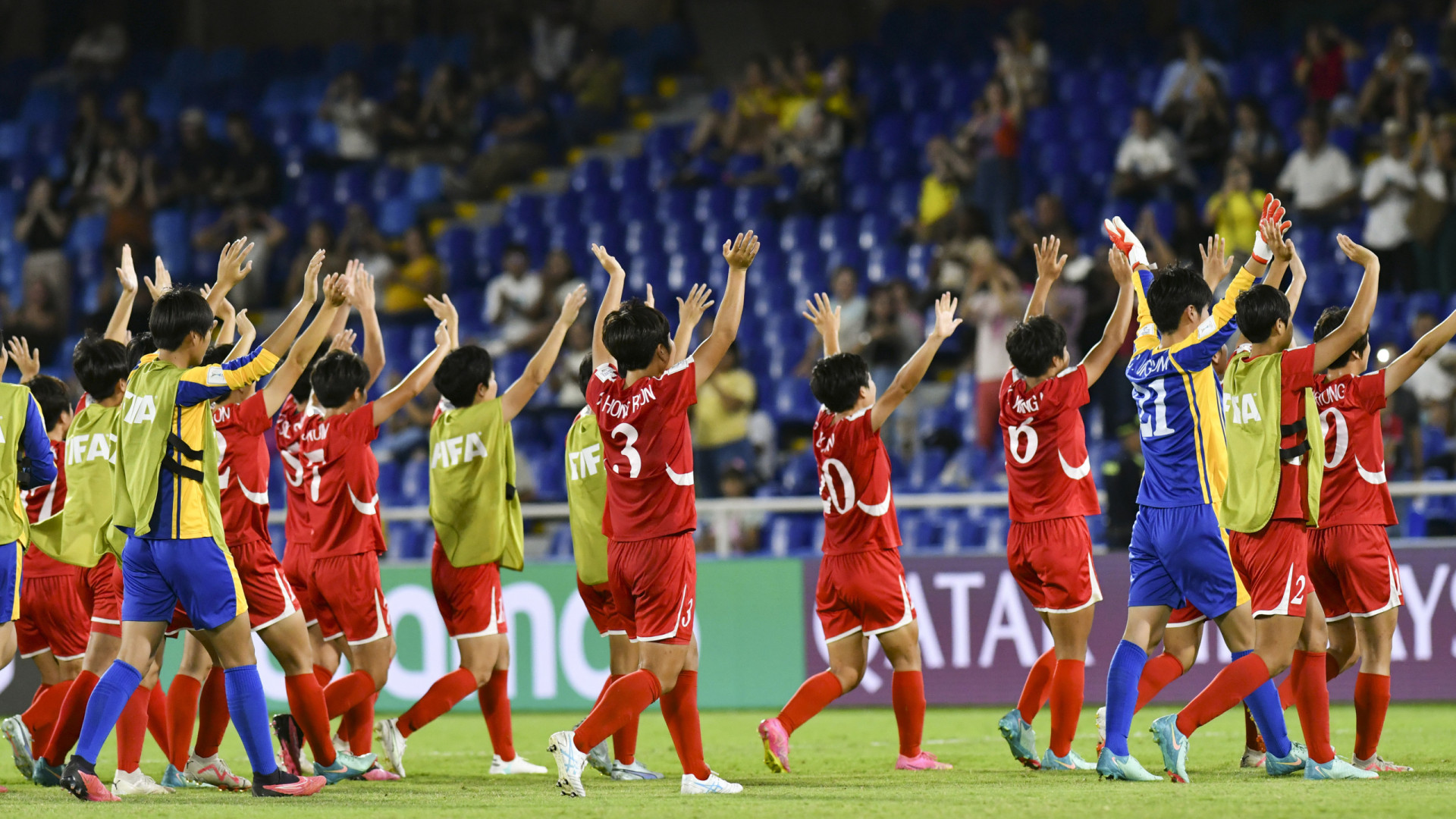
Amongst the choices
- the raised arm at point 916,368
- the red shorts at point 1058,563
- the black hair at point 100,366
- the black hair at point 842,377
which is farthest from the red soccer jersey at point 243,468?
the red shorts at point 1058,563

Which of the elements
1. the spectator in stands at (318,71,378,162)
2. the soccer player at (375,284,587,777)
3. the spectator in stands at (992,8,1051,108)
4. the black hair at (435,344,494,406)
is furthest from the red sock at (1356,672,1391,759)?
the spectator in stands at (318,71,378,162)

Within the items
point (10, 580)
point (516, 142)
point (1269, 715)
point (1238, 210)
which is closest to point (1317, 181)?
point (1238, 210)

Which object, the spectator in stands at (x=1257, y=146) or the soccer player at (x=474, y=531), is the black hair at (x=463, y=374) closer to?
the soccer player at (x=474, y=531)

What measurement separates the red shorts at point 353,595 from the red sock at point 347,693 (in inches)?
10.6

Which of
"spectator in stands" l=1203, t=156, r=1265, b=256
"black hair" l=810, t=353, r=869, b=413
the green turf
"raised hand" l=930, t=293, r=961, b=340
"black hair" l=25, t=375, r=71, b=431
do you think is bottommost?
the green turf

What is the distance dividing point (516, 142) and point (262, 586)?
43.5 feet

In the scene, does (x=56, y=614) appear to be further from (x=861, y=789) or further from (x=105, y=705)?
(x=861, y=789)

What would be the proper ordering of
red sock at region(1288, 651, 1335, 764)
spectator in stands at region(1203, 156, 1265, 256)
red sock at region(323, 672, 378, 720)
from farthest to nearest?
spectator in stands at region(1203, 156, 1265, 256)
red sock at region(323, 672, 378, 720)
red sock at region(1288, 651, 1335, 764)

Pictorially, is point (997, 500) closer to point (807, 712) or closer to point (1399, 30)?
point (807, 712)

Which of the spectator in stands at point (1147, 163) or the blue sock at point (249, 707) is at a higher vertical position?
the spectator in stands at point (1147, 163)

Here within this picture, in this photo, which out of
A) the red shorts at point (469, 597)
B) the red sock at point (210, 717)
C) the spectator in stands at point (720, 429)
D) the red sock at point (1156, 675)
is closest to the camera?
the red sock at point (1156, 675)

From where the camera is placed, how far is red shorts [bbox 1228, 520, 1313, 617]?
23.7 ft

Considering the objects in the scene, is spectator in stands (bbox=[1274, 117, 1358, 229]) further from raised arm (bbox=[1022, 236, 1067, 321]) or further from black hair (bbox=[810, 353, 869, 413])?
black hair (bbox=[810, 353, 869, 413])

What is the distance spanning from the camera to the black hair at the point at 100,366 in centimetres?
770
